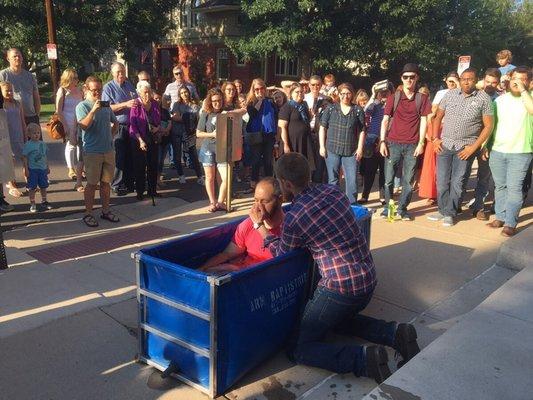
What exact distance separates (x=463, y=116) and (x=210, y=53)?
24.4 meters

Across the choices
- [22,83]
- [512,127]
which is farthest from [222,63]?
[512,127]

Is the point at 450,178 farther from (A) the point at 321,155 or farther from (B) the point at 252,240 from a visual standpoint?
(B) the point at 252,240

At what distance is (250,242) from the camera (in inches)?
143

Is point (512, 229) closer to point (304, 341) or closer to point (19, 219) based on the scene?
point (304, 341)

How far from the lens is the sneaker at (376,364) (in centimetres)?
289

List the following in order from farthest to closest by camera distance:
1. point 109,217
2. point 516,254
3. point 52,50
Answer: point 52,50 → point 109,217 → point 516,254

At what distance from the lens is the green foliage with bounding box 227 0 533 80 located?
20.4 metres

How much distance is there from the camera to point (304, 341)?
3143 millimetres

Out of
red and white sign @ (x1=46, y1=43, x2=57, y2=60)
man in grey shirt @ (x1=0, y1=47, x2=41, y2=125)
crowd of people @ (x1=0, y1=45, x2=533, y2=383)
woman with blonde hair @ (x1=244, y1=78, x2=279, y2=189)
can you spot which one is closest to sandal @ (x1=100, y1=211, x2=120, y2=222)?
crowd of people @ (x1=0, y1=45, x2=533, y2=383)

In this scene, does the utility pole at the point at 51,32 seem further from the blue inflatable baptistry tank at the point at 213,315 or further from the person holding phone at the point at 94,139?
the blue inflatable baptistry tank at the point at 213,315

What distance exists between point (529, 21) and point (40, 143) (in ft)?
132

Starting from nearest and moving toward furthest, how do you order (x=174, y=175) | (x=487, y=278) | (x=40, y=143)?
1. (x=487, y=278)
2. (x=40, y=143)
3. (x=174, y=175)

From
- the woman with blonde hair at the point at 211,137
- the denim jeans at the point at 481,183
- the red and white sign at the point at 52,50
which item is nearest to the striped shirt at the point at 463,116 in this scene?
the denim jeans at the point at 481,183

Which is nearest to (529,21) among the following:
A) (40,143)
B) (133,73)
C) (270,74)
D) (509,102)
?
(270,74)
